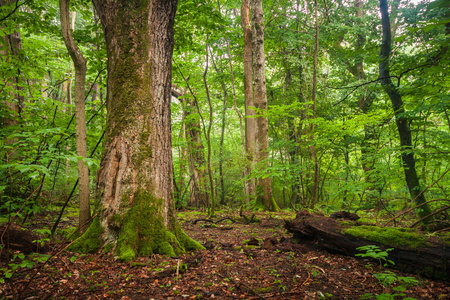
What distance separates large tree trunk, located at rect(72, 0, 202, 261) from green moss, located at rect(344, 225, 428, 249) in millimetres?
2353

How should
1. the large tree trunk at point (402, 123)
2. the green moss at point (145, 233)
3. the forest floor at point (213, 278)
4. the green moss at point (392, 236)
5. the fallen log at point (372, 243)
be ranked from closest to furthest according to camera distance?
the forest floor at point (213, 278), the fallen log at point (372, 243), the green moss at point (392, 236), the green moss at point (145, 233), the large tree trunk at point (402, 123)

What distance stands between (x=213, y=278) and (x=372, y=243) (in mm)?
2057

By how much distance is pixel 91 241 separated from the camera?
9.43 ft

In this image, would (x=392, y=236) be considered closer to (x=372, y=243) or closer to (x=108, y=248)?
(x=372, y=243)

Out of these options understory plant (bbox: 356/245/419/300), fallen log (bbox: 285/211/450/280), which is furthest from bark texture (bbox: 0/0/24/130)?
understory plant (bbox: 356/245/419/300)

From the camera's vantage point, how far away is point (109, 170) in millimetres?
3016

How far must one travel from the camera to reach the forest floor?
6.81ft

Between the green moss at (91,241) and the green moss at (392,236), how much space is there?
131 inches

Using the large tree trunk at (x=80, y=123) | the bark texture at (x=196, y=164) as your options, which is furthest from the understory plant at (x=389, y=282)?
the bark texture at (x=196, y=164)

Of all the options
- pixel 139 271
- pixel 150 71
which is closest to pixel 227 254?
pixel 139 271

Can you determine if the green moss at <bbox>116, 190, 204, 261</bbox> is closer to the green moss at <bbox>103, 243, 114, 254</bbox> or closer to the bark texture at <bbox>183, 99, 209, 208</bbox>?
the green moss at <bbox>103, 243, 114, 254</bbox>

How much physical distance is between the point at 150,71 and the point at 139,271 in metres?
2.55

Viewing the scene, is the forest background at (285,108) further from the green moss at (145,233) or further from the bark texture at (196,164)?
the green moss at (145,233)

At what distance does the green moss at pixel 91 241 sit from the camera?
2.83 metres
